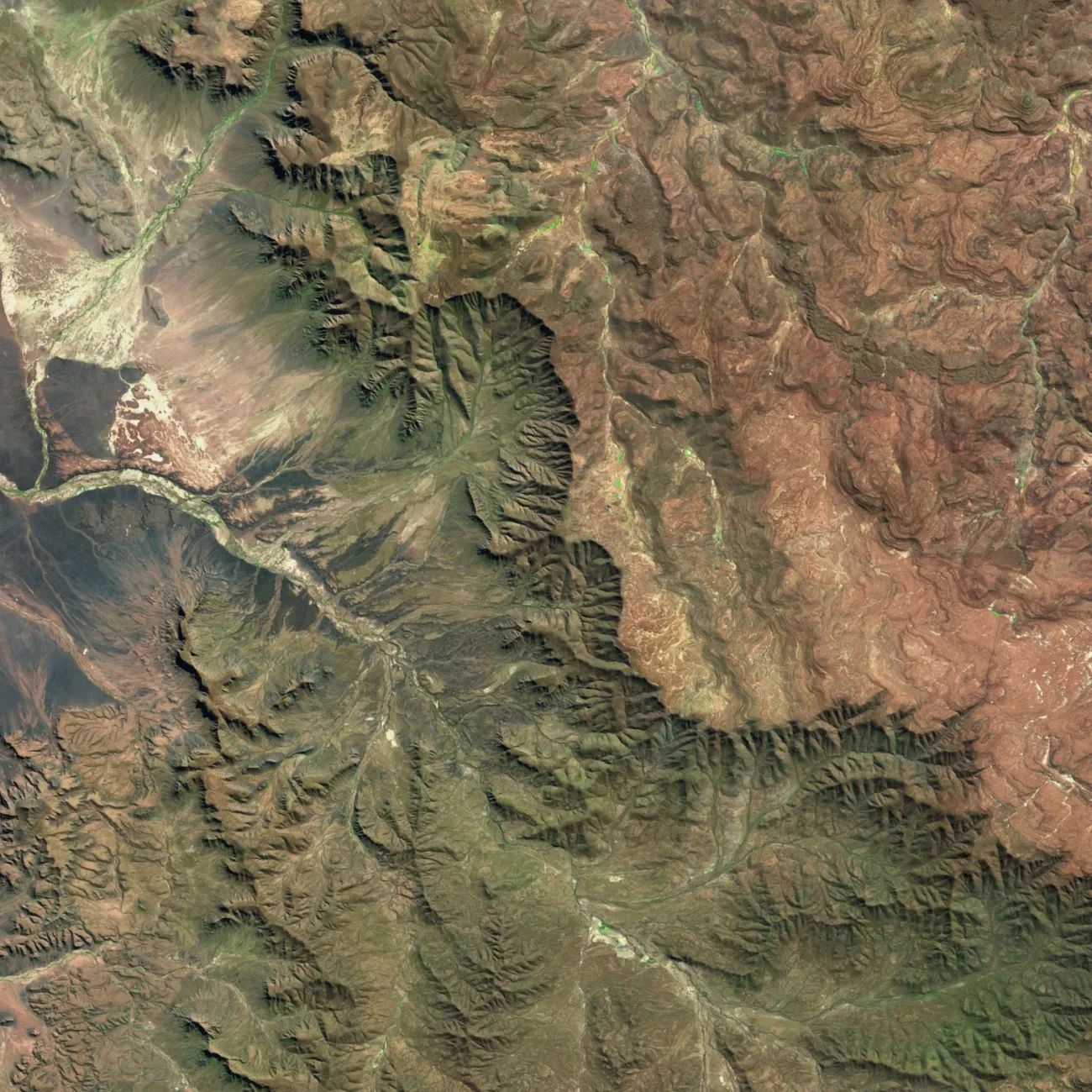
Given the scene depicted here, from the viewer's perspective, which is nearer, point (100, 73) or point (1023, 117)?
point (1023, 117)

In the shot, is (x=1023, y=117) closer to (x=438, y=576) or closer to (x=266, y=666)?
(x=438, y=576)

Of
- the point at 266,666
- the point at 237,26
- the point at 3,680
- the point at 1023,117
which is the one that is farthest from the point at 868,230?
the point at 3,680

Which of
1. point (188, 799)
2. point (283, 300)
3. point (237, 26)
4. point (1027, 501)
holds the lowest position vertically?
point (188, 799)

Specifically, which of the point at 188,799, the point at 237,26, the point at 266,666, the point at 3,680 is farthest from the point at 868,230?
the point at 3,680

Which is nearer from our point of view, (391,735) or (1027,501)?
(1027,501)

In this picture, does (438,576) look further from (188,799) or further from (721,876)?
(721,876)

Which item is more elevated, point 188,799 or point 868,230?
point 868,230
